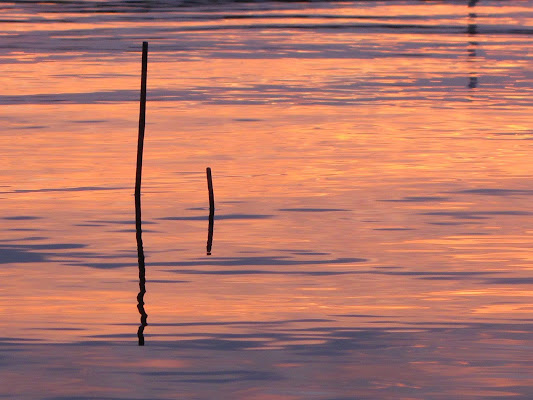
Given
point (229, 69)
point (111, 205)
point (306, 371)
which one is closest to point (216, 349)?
point (306, 371)

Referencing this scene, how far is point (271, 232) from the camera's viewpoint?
19.8 meters

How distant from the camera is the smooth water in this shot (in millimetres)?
13555

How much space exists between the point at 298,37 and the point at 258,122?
78.6 ft

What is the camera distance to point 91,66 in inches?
1736

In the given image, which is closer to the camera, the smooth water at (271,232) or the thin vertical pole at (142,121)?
the smooth water at (271,232)

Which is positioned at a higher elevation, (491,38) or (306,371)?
(491,38)

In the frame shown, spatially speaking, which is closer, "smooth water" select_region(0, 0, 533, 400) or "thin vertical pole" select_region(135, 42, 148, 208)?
"smooth water" select_region(0, 0, 533, 400)

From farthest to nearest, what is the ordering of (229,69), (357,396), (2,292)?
1. (229,69)
2. (2,292)
3. (357,396)

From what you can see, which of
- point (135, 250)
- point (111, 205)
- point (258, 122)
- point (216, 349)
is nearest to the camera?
point (216, 349)

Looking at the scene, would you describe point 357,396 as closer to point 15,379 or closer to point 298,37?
point 15,379

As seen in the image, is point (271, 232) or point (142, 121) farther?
point (142, 121)

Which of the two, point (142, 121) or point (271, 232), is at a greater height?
point (142, 121)

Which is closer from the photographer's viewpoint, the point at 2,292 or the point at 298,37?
the point at 2,292

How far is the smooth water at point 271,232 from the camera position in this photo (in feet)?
44.5
